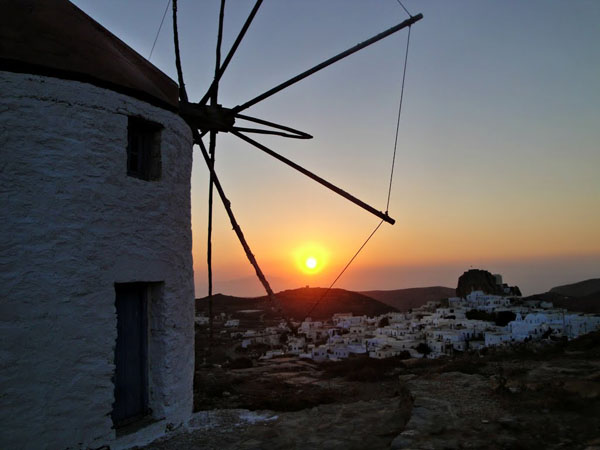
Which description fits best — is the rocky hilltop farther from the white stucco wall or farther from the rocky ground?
the white stucco wall

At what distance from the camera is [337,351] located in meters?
21.7

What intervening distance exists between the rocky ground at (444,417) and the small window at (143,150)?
3.06 m

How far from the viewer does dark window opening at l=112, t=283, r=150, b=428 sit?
4.99m

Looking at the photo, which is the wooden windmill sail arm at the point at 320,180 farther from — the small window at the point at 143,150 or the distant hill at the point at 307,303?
the distant hill at the point at 307,303

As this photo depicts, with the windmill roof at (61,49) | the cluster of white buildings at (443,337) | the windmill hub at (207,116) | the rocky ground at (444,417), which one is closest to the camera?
the windmill roof at (61,49)

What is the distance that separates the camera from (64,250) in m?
4.30

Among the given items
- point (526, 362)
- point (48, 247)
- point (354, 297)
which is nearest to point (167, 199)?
point (48, 247)

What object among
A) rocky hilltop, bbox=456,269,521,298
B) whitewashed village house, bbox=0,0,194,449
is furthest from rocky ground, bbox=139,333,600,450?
rocky hilltop, bbox=456,269,521,298

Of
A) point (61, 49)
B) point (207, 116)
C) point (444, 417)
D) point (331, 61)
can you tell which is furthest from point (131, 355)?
point (331, 61)

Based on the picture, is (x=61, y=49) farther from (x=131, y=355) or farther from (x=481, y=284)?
(x=481, y=284)

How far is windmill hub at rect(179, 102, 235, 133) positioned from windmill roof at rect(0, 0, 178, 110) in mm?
358

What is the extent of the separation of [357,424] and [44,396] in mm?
3450

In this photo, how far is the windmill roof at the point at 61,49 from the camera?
14.3 ft

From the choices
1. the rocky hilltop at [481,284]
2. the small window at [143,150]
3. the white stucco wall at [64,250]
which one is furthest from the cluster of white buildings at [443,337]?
the rocky hilltop at [481,284]
